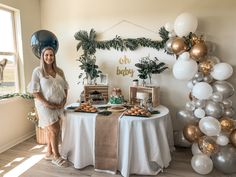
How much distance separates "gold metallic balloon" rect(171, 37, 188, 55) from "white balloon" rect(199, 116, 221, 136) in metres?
0.93

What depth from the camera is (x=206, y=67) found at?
8.07ft

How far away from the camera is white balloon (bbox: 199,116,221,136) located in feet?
7.30

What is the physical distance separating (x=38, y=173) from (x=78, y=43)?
2188mm

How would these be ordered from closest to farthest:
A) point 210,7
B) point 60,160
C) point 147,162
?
point 147,162, point 60,160, point 210,7

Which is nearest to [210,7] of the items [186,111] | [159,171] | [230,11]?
[230,11]

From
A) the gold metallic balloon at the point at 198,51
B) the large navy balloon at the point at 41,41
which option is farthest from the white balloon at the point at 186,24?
the large navy balloon at the point at 41,41

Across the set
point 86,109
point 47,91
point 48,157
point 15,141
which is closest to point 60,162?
point 48,157

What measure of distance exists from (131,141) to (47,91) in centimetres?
125

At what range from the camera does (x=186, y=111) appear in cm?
268

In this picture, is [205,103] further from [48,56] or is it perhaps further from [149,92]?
[48,56]

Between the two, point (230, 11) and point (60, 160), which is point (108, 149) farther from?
point (230, 11)

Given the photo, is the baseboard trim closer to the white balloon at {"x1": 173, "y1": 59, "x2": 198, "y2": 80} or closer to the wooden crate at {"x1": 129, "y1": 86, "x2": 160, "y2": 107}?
the wooden crate at {"x1": 129, "y1": 86, "x2": 160, "y2": 107}

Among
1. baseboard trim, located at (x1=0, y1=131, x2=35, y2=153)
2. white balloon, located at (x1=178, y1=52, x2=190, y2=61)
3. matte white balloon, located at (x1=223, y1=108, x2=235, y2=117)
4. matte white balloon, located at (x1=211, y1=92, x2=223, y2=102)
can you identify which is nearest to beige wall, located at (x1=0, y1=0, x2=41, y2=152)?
baseboard trim, located at (x1=0, y1=131, x2=35, y2=153)

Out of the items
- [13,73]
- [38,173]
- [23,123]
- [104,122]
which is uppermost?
[13,73]
